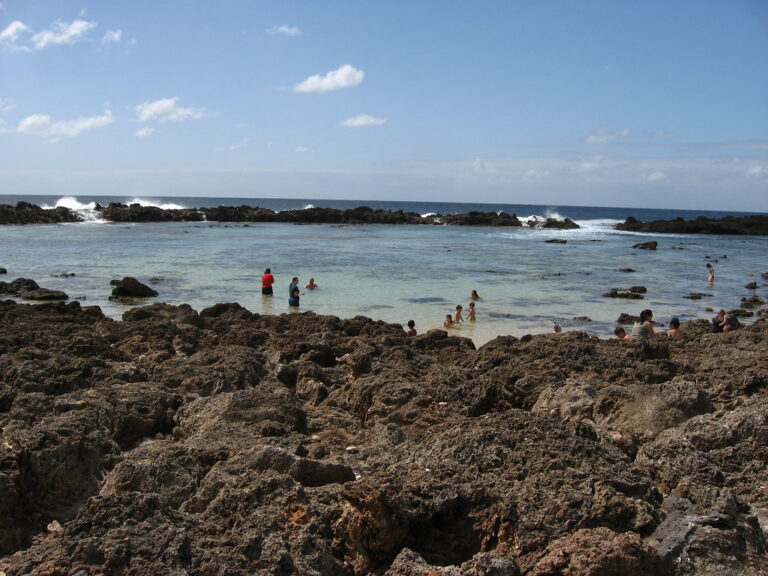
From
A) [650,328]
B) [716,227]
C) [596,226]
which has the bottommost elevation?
[650,328]

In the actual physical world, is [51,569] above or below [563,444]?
below

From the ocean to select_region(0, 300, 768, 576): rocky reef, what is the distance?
9058 millimetres

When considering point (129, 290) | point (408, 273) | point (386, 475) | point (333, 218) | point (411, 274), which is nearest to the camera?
point (386, 475)

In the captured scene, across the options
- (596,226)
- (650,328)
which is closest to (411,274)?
(650,328)

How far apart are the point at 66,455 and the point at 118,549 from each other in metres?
1.59

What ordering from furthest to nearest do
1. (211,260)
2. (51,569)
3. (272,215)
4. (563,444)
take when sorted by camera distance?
1. (272,215)
2. (211,260)
3. (563,444)
4. (51,569)

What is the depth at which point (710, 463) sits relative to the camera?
4.09m

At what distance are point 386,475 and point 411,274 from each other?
958 inches

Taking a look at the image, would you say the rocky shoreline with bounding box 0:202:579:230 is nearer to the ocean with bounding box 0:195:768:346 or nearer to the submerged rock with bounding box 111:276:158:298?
the ocean with bounding box 0:195:768:346

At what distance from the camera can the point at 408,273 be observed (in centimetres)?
2817

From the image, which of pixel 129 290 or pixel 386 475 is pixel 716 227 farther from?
pixel 386 475

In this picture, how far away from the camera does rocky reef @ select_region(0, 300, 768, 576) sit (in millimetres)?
3061

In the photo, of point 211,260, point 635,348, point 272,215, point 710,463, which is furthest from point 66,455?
point 272,215

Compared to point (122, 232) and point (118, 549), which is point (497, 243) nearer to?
point (122, 232)
